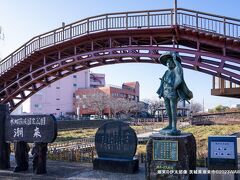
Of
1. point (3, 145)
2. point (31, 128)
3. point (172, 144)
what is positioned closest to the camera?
point (172, 144)

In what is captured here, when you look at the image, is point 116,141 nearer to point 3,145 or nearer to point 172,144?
point 172,144

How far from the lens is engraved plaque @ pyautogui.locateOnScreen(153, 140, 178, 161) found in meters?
9.15

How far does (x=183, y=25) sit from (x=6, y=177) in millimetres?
12166

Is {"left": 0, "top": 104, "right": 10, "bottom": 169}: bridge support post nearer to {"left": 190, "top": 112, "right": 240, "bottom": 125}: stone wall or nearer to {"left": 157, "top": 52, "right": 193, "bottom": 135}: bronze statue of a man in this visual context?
{"left": 157, "top": 52, "right": 193, "bottom": 135}: bronze statue of a man

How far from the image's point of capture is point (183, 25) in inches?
700

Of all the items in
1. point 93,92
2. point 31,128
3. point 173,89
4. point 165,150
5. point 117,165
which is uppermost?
point 93,92

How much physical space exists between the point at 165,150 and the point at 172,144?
0.29 m

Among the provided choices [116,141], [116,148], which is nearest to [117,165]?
[116,148]

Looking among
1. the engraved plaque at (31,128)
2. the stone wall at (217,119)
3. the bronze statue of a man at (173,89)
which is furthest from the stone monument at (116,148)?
the stone wall at (217,119)

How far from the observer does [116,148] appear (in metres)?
→ 11.9

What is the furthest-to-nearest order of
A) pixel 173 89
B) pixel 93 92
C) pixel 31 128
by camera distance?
pixel 93 92 < pixel 31 128 < pixel 173 89

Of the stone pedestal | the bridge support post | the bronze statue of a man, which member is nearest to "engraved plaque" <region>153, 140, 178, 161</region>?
the stone pedestal

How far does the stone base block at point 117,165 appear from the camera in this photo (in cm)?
1133

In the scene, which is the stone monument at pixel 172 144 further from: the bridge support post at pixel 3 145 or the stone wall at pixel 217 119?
the stone wall at pixel 217 119
